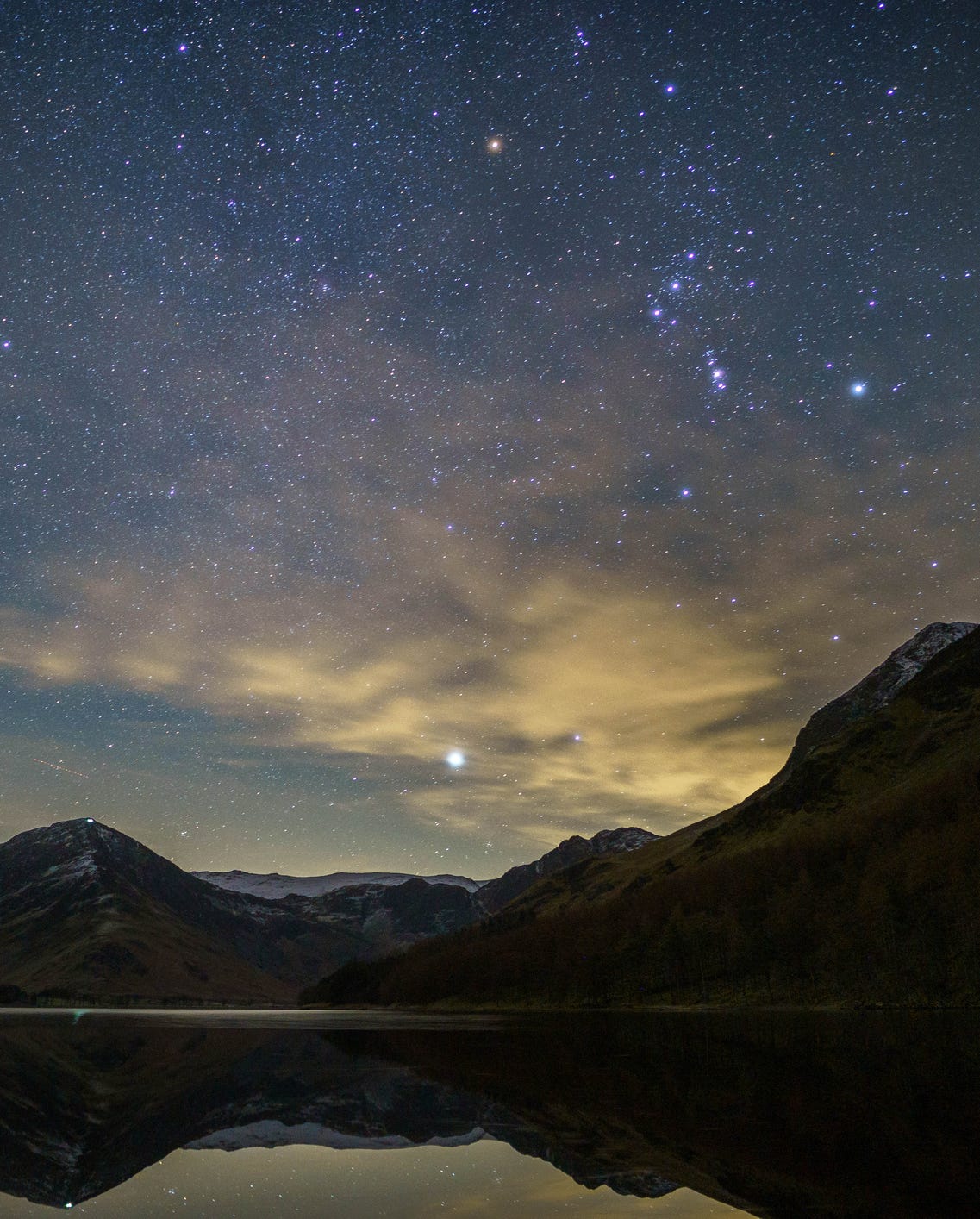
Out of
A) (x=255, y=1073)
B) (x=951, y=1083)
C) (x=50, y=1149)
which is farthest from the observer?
(x=255, y=1073)

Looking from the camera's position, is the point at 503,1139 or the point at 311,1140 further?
the point at 311,1140

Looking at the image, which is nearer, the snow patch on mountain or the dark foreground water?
the dark foreground water

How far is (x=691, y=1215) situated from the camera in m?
11.6

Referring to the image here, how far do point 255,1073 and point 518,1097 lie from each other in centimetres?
1479

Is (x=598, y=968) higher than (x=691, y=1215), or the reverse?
(x=691, y=1215)

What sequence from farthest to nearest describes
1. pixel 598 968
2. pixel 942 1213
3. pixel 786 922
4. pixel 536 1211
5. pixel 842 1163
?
1. pixel 598 968
2. pixel 786 922
3. pixel 842 1163
4. pixel 536 1211
5. pixel 942 1213

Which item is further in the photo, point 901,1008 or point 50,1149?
point 901,1008

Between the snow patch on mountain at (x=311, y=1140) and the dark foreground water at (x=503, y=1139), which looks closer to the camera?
the dark foreground water at (x=503, y=1139)

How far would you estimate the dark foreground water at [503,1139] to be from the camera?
1288cm

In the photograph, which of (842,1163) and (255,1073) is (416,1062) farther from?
(842,1163)

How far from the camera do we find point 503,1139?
1836 centimetres

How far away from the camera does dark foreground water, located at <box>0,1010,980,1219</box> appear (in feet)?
42.3

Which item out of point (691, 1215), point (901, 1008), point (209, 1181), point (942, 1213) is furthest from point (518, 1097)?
point (901, 1008)

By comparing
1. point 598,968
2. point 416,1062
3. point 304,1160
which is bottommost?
point 598,968
